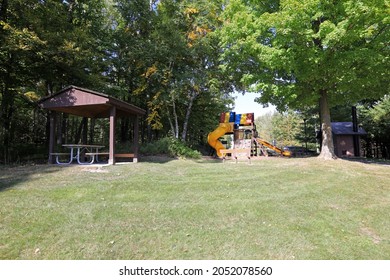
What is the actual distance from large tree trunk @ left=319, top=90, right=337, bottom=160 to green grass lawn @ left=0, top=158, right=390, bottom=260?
515 cm

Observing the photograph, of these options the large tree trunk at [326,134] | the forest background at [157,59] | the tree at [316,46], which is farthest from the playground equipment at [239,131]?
the large tree trunk at [326,134]

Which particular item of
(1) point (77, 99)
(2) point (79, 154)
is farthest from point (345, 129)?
(1) point (77, 99)

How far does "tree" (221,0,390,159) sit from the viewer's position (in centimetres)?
984

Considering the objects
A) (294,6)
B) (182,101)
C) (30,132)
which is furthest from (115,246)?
(30,132)

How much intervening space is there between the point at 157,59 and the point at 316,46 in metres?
10.3

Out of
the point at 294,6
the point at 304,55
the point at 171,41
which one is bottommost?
the point at 304,55

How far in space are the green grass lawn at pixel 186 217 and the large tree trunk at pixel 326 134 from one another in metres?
5.15

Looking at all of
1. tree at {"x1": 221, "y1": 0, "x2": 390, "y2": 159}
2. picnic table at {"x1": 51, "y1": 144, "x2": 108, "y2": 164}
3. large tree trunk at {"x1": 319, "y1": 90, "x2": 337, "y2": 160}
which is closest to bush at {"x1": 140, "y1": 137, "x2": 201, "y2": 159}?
picnic table at {"x1": 51, "y1": 144, "x2": 108, "y2": 164}

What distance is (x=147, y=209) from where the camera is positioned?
506 centimetres

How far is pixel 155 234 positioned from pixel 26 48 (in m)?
10.8

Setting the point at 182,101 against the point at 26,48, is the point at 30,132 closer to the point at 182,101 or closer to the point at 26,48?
the point at 26,48

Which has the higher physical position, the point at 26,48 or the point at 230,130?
the point at 26,48

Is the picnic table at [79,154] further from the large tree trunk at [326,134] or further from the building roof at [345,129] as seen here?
the building roof at [345,129]

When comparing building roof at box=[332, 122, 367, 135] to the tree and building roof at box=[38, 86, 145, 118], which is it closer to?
the tree
